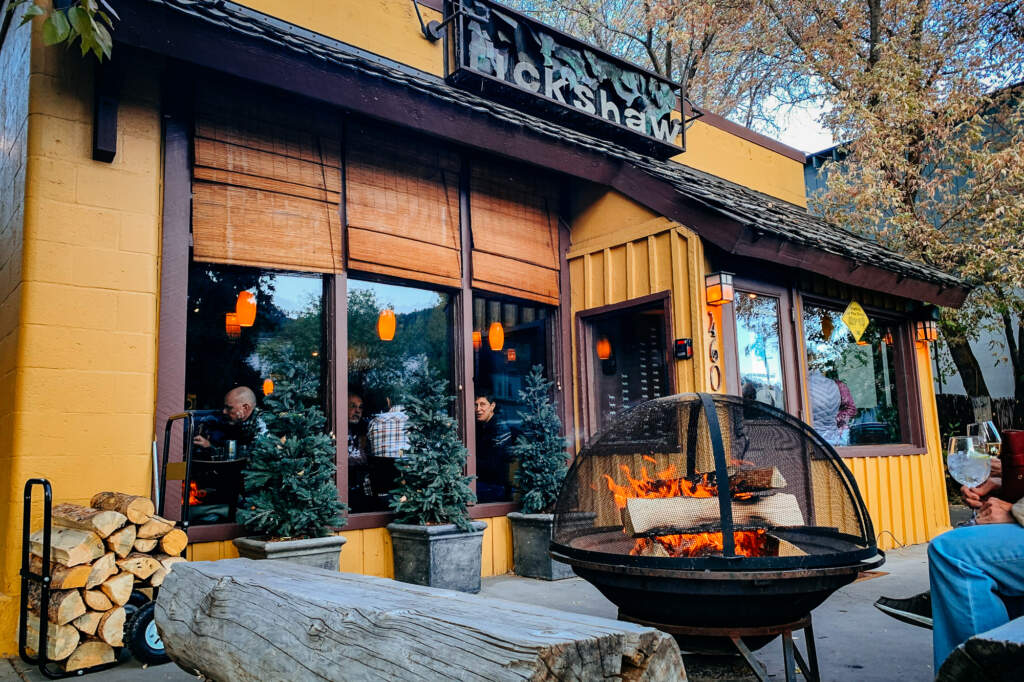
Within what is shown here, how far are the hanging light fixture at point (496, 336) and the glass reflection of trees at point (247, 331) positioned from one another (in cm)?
163

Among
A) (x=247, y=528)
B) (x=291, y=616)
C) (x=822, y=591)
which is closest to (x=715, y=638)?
(x=822, y=591)

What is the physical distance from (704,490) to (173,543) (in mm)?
2763

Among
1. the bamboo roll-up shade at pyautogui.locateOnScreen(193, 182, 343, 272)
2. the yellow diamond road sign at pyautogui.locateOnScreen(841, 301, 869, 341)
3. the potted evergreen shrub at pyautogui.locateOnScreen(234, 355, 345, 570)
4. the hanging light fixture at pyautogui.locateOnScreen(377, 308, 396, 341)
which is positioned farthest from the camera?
the yellow diamond road sign at pyautogui.locateOnScreen(841, 301, 869, 341)

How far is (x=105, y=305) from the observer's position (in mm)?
4461

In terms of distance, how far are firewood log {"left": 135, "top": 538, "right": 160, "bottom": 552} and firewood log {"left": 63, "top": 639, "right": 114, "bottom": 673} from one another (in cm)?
46

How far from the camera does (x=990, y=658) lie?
1562mm

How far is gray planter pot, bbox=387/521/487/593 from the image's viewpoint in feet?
16.9

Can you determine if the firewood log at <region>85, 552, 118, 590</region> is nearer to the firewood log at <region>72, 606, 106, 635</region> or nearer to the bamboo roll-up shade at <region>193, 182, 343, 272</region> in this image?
the firewood log at <region>72, 606, 106, 635</region>

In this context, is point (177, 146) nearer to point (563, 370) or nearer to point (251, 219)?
point (251, 219)

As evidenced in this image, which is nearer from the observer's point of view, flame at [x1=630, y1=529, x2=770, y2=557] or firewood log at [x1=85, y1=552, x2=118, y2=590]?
flame at [x1=630, y1=529, x2=770, y2=557]

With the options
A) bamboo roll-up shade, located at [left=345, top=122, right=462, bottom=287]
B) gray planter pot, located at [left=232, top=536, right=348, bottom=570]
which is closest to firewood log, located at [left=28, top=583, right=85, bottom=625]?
gray planter pot, located at [left=232, top=536, right=348, bottom=570]

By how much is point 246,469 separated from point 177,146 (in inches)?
87.9

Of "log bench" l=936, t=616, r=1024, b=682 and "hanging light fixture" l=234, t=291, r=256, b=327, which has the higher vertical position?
"hanging light fixture" l=234, t=291, r=256, b=327

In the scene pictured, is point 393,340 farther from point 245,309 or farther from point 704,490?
point 704,490
